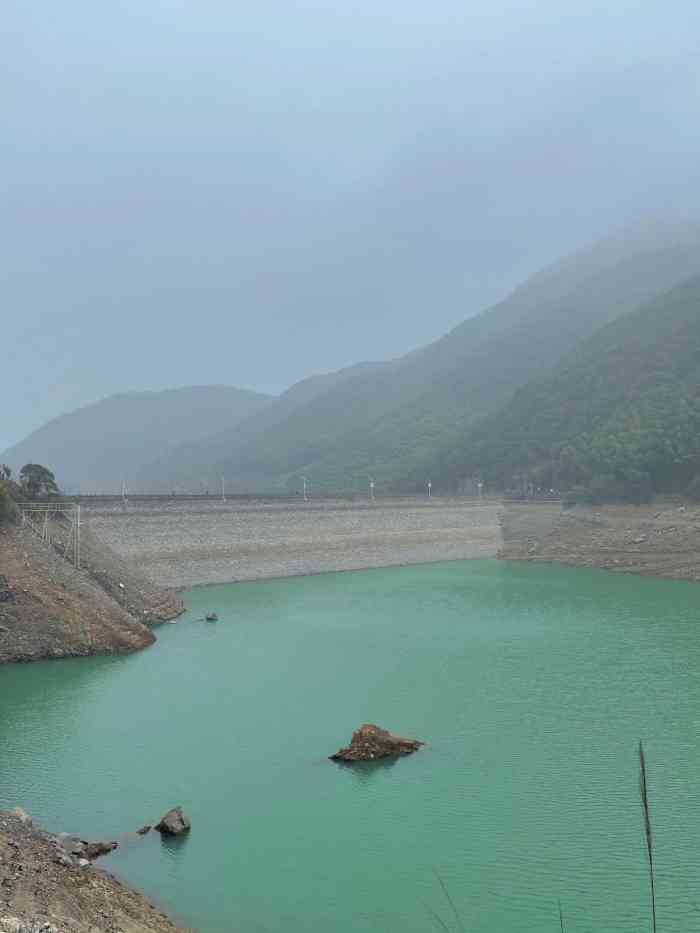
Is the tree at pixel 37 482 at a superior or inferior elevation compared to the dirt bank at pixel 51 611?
superior

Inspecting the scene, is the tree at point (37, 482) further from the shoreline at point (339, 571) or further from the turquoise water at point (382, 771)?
the turquoise water at point (382, 771)

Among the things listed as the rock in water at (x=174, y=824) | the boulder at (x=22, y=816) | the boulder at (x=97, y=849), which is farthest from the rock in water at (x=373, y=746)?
the boulder at (x=22, y=816)

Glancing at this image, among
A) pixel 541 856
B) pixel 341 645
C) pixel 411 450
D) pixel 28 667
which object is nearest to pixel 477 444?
pixel 411 450

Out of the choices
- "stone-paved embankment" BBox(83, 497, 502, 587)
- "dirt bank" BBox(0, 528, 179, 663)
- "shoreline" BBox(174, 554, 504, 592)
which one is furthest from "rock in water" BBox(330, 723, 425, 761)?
"stone-paved embankment" BBox(83, 497, 502, 587)

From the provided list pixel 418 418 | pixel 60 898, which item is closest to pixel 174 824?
pixel 60 898

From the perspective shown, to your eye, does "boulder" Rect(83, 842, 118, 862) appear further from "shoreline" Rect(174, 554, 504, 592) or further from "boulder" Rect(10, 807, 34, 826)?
"shoreline" Rect(174, 554, 504, 592)
